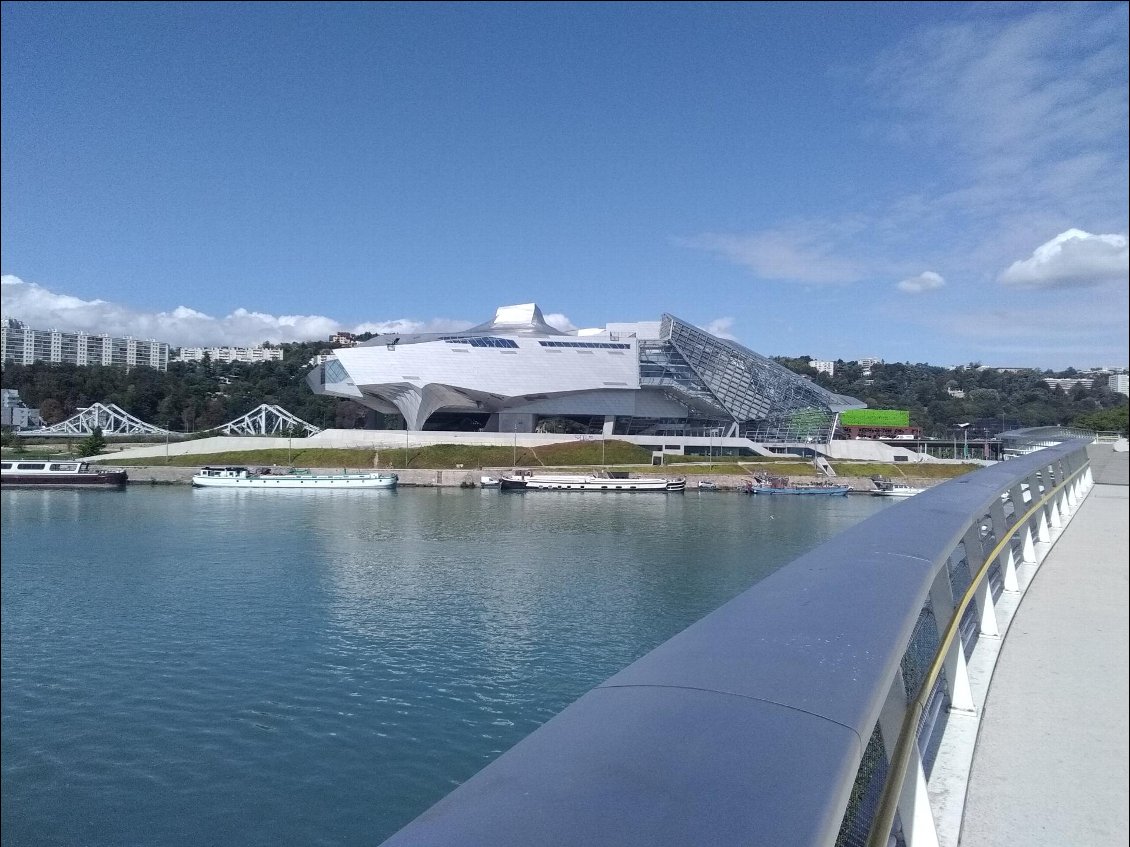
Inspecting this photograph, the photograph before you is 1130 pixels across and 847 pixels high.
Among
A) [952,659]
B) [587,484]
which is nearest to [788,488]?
[587,484]

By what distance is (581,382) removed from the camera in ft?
129

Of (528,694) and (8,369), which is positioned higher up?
(8,369)

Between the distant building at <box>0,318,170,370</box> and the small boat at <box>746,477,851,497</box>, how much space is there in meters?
80.8

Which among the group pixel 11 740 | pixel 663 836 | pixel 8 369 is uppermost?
pixel 8 369

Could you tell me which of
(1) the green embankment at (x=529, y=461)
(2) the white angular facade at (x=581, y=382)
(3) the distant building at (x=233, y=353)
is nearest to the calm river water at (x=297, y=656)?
(1) the green embankment at (x=529, y=461)

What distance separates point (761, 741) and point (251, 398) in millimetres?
61931

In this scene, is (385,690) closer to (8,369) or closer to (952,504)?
(952,504)

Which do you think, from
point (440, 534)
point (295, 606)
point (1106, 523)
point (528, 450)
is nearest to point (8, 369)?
point (528, 450)

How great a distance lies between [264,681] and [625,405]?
33590 millimetres

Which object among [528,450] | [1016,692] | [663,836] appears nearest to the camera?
[663,836]

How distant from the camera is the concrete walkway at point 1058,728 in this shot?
179cm

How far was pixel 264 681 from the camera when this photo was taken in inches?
323

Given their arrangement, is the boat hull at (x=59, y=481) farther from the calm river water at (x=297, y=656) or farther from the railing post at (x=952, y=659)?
the railing post at (x=952, y=659)

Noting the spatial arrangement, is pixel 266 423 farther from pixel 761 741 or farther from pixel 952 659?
pixel 761 741
